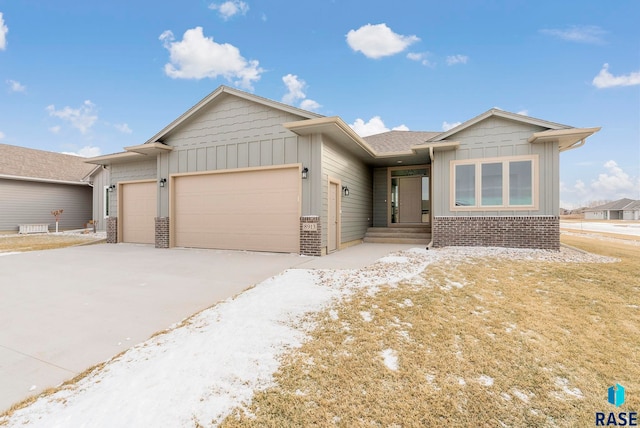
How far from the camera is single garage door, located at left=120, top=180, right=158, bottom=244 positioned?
10.9 metres

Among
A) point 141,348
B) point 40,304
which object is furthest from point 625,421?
point 40,304

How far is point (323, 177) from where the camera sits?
305 inches

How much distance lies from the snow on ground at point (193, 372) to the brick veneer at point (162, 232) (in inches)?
270

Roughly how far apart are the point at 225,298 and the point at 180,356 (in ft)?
5.34

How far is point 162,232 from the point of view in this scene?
9547 millimetres

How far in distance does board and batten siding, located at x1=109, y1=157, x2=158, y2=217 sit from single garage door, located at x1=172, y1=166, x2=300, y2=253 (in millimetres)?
2163

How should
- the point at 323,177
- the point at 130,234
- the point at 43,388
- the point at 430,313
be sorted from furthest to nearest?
the point at 130,234 → the point at 323,177 → the point at 430,313 → the point at 43,388

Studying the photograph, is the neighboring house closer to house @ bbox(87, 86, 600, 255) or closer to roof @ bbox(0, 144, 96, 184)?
house @ bbox(87, 86, 600, 255)

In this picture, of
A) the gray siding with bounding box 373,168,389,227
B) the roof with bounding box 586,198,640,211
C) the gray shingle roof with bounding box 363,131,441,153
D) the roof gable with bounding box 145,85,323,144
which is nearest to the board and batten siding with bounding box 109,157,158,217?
the roof gable with bounding box 145,85,323,144

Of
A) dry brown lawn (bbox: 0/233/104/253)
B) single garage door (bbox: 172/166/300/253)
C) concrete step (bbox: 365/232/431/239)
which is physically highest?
single garage door (bbox: 172/166/300/253)

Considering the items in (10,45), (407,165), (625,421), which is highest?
(10,45)

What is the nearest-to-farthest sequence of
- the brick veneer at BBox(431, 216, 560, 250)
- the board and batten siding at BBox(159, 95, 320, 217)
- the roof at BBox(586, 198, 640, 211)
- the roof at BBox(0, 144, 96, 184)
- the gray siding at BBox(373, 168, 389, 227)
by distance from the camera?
the board and batten siding at BBox(159, 95, 320, 217)
the brick veneer at BBox(431, 216, 560, 250)
the gray siding at BBox(373, 168, 389, 227)
the roof at BBox(0, 144, 96, 184)
the roof at BBox(586, 198, 640, 211)

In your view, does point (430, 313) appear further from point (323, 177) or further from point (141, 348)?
point (323, 177)

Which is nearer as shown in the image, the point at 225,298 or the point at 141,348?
the point at 141,348
